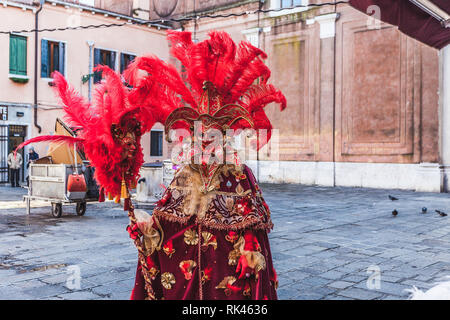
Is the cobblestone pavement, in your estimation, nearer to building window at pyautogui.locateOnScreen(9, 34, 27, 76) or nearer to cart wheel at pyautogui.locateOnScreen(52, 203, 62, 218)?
cart wheel at pyautogui.locateOnScreen(52, 203, 62, 218)

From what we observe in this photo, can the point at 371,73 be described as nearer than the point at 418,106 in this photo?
No

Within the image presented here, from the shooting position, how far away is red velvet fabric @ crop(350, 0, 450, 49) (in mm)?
5711

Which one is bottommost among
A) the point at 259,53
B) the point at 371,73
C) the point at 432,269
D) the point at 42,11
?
the point at 432,269

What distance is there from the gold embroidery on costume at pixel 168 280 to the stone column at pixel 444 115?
13.1 m

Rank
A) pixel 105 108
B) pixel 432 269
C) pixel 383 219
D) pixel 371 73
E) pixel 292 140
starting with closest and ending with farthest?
pixel 105 108, pixel 432 269, pixel 383 219, pixel 371 73, pixel 292 140

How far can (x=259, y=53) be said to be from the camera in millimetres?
3105

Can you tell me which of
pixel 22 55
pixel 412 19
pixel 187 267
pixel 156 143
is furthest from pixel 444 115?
pixel 22 55

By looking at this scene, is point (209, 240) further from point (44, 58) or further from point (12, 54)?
point (44, 58)

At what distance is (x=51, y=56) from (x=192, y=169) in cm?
1761

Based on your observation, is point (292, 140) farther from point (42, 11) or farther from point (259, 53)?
point (259, 53)

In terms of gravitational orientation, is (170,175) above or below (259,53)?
below

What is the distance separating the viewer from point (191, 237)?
2.94 meters

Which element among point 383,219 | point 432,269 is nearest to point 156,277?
point 432,269

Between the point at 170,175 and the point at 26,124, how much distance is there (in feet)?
34.4
